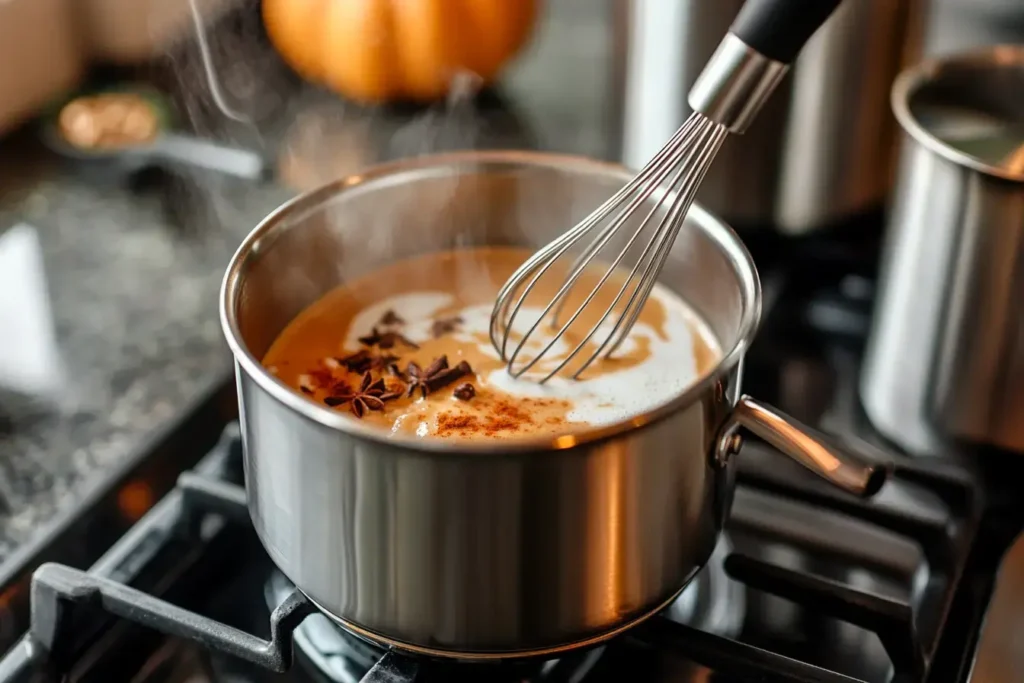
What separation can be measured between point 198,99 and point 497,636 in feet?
2.18

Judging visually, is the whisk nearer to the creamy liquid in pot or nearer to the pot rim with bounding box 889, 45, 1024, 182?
the creamy liquid in pot

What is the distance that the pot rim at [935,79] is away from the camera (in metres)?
0.57

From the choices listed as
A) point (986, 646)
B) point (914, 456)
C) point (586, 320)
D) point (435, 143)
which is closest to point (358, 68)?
point (435, 143)

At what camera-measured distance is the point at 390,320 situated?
2.09ft

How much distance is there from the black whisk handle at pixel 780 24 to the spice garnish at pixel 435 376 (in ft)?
0.68

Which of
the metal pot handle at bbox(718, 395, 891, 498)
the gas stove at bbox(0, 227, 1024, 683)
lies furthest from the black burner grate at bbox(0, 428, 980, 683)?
the metal pot handle at bbox(718, 395, 891, 498)

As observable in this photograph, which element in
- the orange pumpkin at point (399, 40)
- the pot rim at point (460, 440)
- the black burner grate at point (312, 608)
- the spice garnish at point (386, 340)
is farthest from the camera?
the orange pumpkin at point (399, 40)

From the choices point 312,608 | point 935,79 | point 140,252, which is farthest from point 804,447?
point 140,252

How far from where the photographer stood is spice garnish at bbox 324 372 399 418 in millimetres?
540

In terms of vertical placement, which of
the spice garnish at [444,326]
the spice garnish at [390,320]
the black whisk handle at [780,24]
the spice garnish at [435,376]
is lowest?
the spice garnish at [390,320]

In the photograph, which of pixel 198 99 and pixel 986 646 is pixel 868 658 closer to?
pixel 986 646

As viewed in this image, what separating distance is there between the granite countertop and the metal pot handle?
33 centimetres

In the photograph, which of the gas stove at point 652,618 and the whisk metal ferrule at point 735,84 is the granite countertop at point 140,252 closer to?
the gas stove at point 652,618

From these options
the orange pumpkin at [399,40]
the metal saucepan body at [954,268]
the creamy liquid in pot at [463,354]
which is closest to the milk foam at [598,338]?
the creamy liquid in pot at [463,354]
